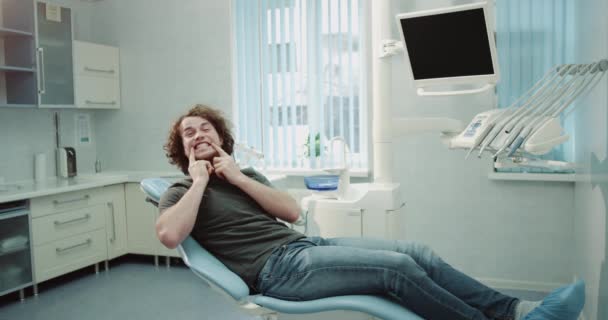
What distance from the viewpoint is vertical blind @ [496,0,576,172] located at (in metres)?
3.21

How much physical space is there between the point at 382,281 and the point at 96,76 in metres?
3.44

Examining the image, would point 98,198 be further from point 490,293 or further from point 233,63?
point 490,293

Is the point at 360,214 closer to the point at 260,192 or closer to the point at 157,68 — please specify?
the point at 260,192

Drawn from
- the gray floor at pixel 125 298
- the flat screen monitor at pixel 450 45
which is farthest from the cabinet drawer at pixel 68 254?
the flat screen monitor at pixel 450 45

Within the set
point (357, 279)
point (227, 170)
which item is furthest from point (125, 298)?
point (357, 279)

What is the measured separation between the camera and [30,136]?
413 cm

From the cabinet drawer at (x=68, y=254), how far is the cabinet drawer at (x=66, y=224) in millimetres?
41

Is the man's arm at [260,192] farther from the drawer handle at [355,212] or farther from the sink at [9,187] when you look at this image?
the sink at [9,187]

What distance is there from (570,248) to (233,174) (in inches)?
91.4

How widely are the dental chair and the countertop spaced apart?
6.15 ft

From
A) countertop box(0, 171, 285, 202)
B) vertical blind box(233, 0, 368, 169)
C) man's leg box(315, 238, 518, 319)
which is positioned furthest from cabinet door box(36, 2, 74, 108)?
man's leg box(315, 238, 518, 319)

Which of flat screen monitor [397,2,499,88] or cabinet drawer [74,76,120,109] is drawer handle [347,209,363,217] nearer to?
flat screen monitor [397,2,499,88]

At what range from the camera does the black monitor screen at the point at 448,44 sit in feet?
7.72

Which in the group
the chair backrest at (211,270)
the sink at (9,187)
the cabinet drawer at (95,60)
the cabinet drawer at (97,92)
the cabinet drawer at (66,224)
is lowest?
the cabinet drawer at (66,224)
